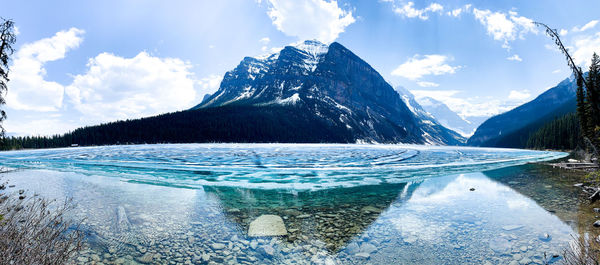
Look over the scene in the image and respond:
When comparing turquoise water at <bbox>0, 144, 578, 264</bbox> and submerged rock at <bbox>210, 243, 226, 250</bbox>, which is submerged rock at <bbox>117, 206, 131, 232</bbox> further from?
submerged rock at <bbox>210, 243, 226, 250</bbox>

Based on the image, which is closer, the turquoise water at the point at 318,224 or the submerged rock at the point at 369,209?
the turquoise water at the point at 318,224

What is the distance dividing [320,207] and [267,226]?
13.0 feet

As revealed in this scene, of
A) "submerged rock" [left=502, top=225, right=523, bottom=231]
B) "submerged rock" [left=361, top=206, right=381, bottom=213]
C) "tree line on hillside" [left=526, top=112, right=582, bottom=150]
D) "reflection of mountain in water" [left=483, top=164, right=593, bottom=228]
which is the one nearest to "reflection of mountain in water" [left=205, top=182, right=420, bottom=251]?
"submerged rock" [left=361, top=206, right=381, bottom=213]

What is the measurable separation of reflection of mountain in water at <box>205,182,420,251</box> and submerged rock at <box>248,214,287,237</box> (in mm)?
256

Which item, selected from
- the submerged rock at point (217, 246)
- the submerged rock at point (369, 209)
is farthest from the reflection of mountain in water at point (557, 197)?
the submerged rock at point (217, 246)

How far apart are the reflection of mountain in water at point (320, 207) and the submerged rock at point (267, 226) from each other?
0.84 feet

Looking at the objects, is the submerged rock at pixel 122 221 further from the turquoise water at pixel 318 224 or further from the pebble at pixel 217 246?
the pebble at pixel 217 246

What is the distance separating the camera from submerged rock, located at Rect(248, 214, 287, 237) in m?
9.62

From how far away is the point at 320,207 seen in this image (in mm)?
13555

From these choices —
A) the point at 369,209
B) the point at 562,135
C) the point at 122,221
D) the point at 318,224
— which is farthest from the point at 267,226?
the point at 562,135

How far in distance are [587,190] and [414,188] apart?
981 centimetres

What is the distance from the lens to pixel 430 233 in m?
9.73

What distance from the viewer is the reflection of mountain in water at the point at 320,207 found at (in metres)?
9.90

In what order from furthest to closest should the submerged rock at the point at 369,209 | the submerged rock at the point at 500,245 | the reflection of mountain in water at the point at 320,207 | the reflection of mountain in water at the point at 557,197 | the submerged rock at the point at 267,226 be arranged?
1. the submerged rock at the point at 369,209
2. the reflection of mountain in water at the point at 557,197
3. the reflection of mountain in water at the point at 320,207
4. the submerged rock at the point at 267,226
5. the submerged rock at the point at 500,245
